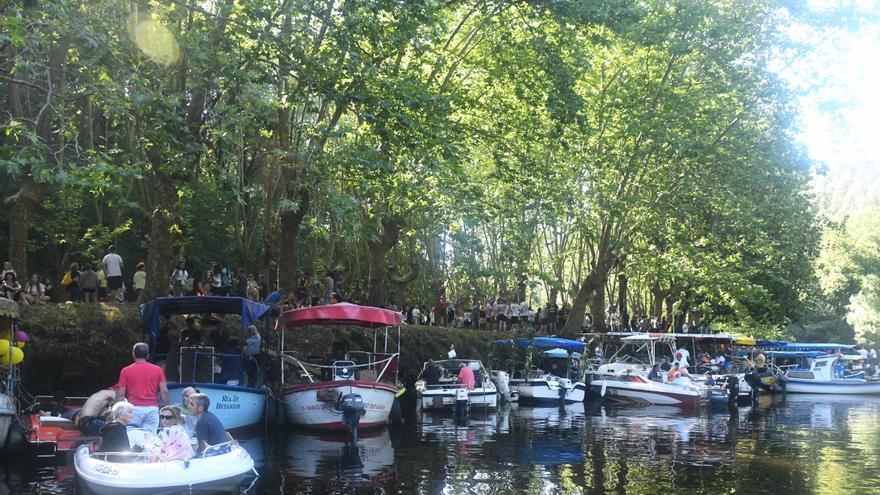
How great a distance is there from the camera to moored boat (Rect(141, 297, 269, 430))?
2116 cm

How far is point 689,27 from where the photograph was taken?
1316 inches

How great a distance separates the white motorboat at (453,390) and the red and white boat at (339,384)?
359 centimetres

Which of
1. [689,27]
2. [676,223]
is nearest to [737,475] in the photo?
[689,27]

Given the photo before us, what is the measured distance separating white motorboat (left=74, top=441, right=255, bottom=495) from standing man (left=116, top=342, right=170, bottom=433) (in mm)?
1102

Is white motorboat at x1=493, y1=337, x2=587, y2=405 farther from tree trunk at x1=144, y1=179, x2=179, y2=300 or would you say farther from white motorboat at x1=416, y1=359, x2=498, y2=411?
tree trunk at x1=144, y1=179, x2=179, y2=300

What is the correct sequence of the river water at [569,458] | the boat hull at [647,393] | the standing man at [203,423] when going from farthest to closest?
the boat hull at [647,393], the river water at [569,458], the standing man at [203,423]

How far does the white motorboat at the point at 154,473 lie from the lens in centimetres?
1252

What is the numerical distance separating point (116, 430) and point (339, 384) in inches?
371

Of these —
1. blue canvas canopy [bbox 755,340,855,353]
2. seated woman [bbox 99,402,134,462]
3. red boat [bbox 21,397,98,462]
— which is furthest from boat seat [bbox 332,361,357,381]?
blue canvas canopy [bbox 755,340,855,353]

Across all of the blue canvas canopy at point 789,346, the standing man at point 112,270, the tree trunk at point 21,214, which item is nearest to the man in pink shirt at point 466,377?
the standing man at point 112,270

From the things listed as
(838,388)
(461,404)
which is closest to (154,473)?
(461,404)

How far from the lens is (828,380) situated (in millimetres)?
45594

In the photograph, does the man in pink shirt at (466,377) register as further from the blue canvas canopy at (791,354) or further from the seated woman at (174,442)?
the blue canvas canopy at (791,354)

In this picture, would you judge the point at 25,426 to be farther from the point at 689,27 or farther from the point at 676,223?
the point at 676,223
